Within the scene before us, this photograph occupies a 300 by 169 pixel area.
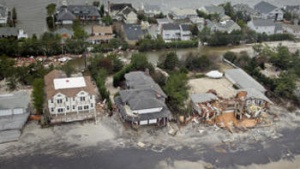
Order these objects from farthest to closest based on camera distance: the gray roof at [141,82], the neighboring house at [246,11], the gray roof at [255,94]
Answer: the neighboring house at [246,11] → the gray roof at [255,94] → the gray roof at [141,82]

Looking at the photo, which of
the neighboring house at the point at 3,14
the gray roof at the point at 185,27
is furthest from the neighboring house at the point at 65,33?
the gray roof at the point at 185,27

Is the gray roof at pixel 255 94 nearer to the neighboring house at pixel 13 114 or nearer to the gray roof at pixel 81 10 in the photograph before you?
the neighboring house at pixel 13 114

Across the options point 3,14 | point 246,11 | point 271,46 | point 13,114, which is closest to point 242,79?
point 271,46

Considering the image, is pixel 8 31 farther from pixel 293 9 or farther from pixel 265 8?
pixel 293 9

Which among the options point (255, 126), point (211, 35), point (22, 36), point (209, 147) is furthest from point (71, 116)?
point (211, 35)

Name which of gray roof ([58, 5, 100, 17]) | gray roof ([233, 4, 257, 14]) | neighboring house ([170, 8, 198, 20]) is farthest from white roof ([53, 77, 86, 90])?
gray roof ([233, 4, 257, 14])
